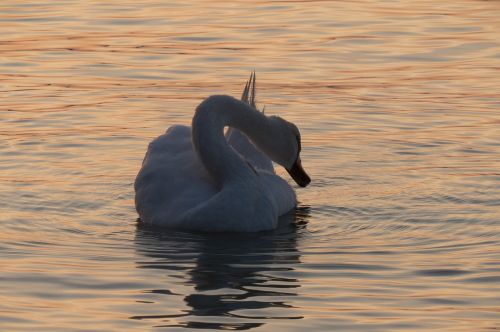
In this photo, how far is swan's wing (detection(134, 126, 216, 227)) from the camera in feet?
41.7

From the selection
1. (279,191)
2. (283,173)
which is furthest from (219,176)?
(283,173)

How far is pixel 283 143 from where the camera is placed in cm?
1339

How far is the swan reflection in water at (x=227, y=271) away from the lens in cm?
1002

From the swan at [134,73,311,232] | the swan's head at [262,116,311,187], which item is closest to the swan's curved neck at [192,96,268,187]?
the swan at [134,73,311,232]

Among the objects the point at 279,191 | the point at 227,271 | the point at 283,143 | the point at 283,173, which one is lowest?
the point at 227,271

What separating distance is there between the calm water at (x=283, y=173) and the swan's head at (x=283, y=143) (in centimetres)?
46

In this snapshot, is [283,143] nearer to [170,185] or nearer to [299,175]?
[299,175]

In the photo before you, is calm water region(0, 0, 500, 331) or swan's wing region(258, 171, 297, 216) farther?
swan's wing region(258, 171, 297, 216)

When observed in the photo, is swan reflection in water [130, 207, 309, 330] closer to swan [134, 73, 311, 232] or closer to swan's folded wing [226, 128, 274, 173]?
swan [134, 73, 311, 232]

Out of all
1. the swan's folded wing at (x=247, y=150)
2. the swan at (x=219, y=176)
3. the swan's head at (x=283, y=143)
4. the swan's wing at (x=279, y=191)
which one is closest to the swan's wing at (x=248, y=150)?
the swan's folded wing at (x=247, y=150)

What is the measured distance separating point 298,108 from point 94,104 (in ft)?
7.44

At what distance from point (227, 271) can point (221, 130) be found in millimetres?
2040

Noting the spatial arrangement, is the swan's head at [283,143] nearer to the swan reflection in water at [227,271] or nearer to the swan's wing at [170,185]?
the swan reflection in water at [227,271]

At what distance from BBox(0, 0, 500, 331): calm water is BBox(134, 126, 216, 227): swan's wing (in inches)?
8.1
